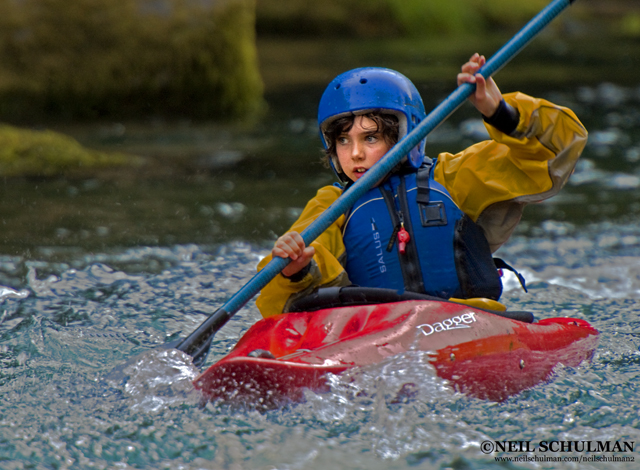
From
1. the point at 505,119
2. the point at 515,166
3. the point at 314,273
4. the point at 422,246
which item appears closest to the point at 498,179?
the point at 515,166

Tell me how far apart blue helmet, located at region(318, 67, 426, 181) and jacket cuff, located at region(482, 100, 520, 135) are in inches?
14.4

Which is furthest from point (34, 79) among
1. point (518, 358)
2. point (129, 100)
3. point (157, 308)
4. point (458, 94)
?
point (518, 358)

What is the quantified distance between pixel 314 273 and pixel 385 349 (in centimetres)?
52

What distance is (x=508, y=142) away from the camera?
3.15 meters

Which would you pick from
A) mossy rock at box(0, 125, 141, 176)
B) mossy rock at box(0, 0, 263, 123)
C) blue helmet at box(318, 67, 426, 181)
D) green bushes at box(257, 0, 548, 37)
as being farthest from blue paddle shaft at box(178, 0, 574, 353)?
green bushes at box(257, 0, 548, 37)

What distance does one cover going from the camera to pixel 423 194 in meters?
3.27

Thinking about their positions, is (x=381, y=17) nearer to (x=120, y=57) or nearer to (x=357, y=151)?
(x=120, y=57)

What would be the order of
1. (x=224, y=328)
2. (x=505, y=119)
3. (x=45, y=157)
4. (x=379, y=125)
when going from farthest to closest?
(x=45, y=157) < (x=224, y=328) < (x=379, y=125) < (x=505, y=119)

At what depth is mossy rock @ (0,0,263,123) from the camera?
8.48m

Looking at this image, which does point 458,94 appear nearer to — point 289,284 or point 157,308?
point 289,284

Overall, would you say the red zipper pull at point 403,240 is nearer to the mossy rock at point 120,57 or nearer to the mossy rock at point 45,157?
the mossy rock at point 45,157

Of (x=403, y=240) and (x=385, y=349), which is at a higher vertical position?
(x=403, y=240)

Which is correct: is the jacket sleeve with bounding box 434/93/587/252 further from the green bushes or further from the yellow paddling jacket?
the green bushes

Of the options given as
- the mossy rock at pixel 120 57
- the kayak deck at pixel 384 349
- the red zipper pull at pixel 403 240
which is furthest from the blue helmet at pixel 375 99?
the mossy rock at pixel 120 57
